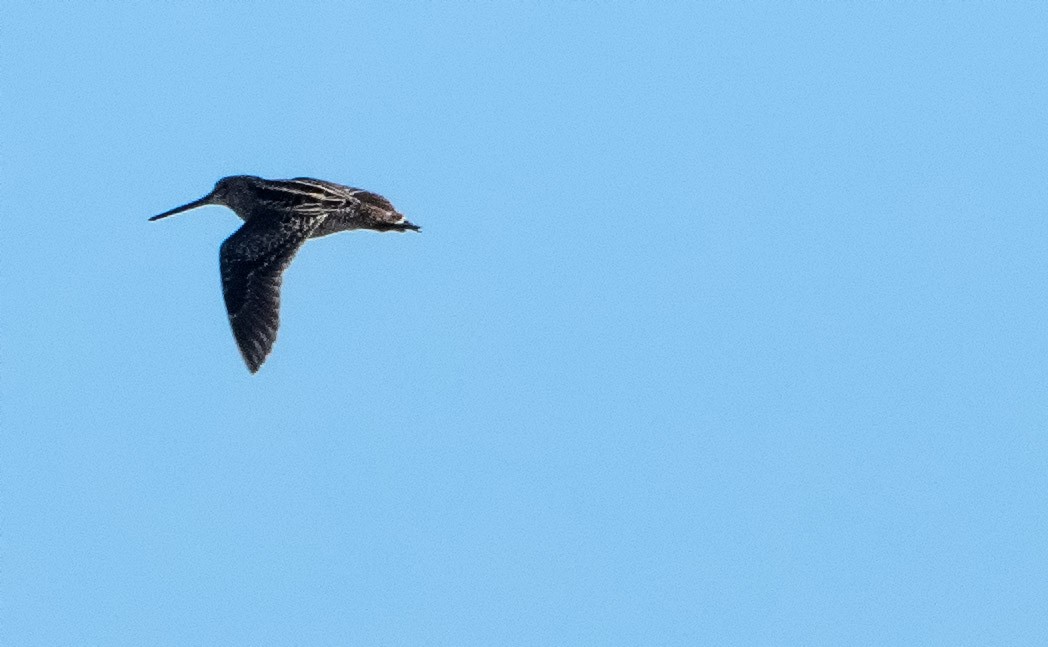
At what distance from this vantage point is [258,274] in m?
34.0

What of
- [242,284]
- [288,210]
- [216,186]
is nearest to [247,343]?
[242,284]

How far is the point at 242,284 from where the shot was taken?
3384cm

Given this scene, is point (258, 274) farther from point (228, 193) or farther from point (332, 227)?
point (228, 193)

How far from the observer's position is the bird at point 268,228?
33188 millimetres

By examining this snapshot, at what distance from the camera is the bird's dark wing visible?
3297cm

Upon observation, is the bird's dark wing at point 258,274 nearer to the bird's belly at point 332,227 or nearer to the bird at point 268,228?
the bird at point 268,228

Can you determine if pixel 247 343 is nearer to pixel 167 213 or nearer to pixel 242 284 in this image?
pixel 242 284

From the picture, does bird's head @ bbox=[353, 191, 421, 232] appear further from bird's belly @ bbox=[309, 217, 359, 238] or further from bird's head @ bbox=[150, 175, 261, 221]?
bird's head @ bbox=[150, 175, 261, 221]

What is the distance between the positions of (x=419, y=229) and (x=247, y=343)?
5216mm

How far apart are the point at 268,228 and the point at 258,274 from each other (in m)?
1.42

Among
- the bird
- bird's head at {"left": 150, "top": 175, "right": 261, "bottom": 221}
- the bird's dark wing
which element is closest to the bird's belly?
the bird

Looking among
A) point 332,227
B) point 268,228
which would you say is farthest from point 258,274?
point 332,227

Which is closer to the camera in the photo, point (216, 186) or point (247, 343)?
point (247, 343)

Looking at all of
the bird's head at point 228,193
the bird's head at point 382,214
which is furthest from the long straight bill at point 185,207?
the bird's head at point 382,214
